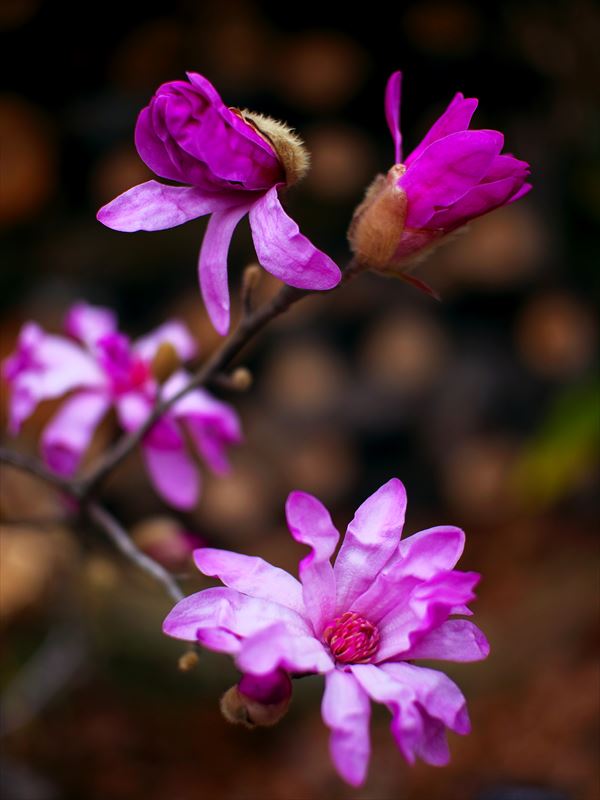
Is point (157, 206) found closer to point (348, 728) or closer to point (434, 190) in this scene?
point (434, 190)

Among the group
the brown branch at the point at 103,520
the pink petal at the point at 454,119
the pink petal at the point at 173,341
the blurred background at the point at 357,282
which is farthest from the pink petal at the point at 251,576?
the blurred background at the point at 357,282

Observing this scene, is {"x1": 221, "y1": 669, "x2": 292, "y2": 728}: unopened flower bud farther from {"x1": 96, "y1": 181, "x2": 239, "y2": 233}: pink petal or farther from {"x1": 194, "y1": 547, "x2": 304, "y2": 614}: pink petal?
{"x1": 96, "y1": 181, "x2": 239, "y2": 233}: pink petal

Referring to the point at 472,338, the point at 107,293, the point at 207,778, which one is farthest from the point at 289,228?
the point at 472,338

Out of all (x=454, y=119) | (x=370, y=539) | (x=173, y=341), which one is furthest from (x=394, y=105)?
(x=173, y=341)

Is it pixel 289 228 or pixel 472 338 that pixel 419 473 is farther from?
pixel 289 228

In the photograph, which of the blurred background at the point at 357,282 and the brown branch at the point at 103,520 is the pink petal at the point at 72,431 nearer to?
the brown branch at the point at 103,520

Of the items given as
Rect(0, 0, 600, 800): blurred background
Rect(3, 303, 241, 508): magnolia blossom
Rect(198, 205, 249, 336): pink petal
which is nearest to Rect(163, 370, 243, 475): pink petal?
Rect(3, 303, 241, 508): magnolia blossom
